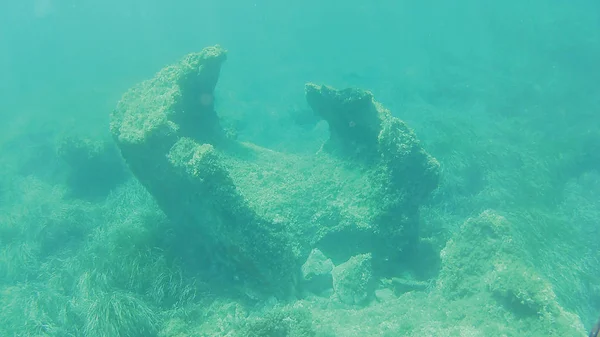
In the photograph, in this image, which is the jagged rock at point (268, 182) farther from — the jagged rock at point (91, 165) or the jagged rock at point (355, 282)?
the jagged rock at point (91, 165)

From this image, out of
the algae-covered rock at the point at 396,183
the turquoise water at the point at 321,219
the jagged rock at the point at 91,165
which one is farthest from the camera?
the jagged rock at the point at 91,165

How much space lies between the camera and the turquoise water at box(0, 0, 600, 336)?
7043 mm

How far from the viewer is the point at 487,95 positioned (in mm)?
24578

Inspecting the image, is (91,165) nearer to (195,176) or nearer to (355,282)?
(195,176)

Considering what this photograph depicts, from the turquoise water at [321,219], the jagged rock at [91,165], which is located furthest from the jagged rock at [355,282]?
the jagged rock at [91,165]

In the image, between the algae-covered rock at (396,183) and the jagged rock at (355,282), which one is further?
the algae-covered rock at (396,183)

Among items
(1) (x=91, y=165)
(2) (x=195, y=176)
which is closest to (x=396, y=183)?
(2) (x=195, y=176)

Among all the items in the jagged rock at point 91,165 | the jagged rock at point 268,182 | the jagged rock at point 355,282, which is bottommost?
the jagged rock at point 355,282

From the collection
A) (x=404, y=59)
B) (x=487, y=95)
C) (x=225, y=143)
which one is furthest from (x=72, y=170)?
(x=404, y=59)

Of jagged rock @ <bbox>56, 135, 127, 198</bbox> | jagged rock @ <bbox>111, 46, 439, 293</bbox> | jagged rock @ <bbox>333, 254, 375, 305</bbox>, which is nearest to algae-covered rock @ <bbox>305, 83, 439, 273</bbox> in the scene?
jagged rock @ <bbox>111, 46, 439, 293</bbox>

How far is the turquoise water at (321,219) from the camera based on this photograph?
704 cm

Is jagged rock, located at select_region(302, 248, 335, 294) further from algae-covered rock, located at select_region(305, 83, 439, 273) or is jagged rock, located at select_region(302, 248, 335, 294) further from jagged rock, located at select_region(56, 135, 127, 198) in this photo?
jagged rock, located at select_region(56, 135, 127, 198)

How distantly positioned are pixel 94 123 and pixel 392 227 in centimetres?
1922

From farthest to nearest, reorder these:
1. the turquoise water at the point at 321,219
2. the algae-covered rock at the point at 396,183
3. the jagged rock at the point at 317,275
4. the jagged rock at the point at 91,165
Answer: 1. the jagged rock at the point at 91,165
2. the jagged rock at the point at 317,275
3. the algae-covered rock at the point at 396,183
4. the turquoise water at the point at 321,219
